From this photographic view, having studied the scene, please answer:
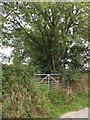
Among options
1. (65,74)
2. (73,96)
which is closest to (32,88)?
(73,96)

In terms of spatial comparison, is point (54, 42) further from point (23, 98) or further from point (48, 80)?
point (23, 98)

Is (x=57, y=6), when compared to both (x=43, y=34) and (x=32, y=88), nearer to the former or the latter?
(x=43, y=34)

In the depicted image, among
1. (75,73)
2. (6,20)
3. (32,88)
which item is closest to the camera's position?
(32,88)

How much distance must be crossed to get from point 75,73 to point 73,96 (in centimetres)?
60

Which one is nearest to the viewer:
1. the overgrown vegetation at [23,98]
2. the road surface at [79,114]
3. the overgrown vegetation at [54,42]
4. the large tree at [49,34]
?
the overgrown vegetation at [23,98]

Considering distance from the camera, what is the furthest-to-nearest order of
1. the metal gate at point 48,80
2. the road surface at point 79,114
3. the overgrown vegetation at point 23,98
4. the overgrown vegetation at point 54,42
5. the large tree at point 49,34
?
the large tree at point 49,34
the overgrown vegetation at point 54,42
the metal gate at point 48,80
the road surface at point 79,114
the overgrown vegetation at point 23,98

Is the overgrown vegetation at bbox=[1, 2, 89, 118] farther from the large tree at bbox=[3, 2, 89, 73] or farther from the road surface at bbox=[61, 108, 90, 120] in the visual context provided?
the road surface at bbox=[61, 108, 90, 120]

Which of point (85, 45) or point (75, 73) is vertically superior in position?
point (85, 45)

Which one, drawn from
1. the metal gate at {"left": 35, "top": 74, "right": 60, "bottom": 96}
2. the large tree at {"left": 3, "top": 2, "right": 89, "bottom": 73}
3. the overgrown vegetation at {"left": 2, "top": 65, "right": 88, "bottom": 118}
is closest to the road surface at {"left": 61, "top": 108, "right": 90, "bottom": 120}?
the overgrown vegetation at {"left": 2, "top": 65, "right": 88, "bottom": 118}

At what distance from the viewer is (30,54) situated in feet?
14.6

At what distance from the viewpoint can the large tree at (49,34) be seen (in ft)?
13.9

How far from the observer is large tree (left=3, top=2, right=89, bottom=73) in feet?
13.9

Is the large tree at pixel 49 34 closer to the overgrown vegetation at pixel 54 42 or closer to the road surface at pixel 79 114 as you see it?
the overgrown vegetation at pixel 54 42

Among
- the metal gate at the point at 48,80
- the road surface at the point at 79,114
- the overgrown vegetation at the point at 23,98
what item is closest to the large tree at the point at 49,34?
the metal gate at the point at 48,80
